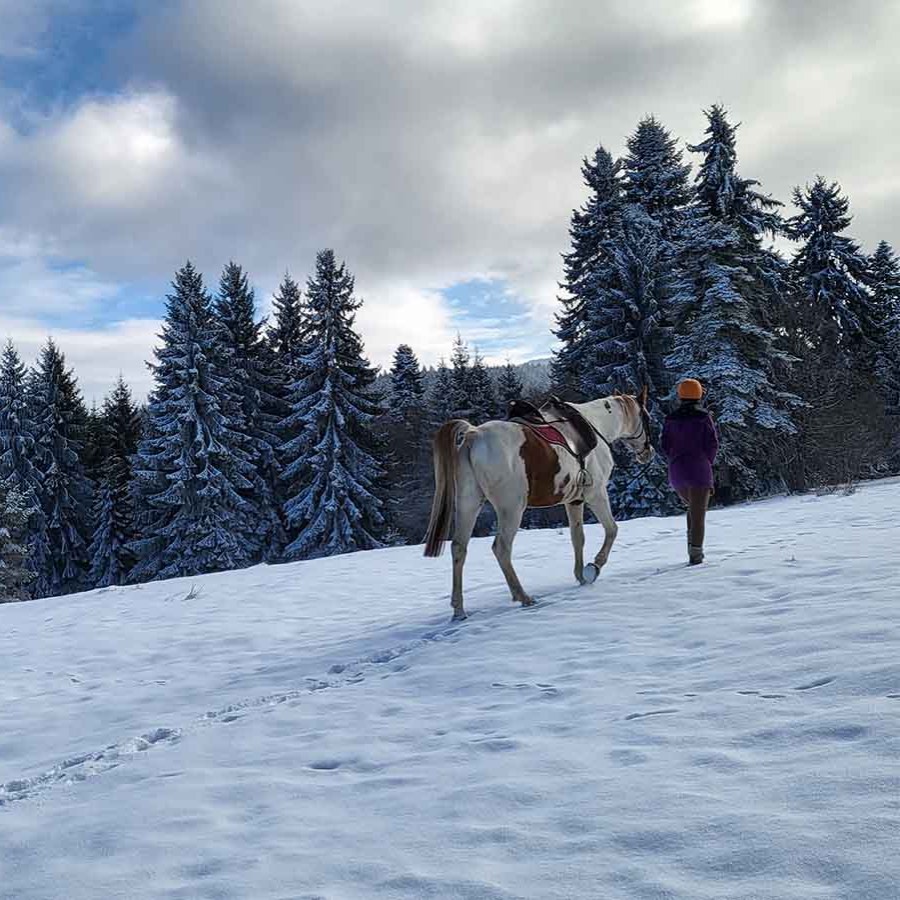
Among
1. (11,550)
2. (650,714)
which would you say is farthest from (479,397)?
(650,714)

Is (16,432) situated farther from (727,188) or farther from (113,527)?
(727,188)

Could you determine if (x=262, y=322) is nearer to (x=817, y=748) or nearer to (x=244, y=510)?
(x=244, y=510)

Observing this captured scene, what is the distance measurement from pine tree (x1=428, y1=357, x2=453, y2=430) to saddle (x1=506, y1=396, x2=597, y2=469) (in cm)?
3289

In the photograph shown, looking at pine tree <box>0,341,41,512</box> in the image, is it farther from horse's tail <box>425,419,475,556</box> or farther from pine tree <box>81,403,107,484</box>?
horse's tail <box>425,419,475,556</box>

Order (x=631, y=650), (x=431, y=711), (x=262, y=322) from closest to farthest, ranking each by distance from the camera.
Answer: (x=431, y=711), (x=631, y=650), (x=262, y=322)

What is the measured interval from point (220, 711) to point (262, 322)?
33.9 meters

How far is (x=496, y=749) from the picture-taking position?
11.0ft

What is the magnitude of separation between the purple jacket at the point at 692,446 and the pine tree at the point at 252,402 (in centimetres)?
2485

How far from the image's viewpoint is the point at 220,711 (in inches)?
187

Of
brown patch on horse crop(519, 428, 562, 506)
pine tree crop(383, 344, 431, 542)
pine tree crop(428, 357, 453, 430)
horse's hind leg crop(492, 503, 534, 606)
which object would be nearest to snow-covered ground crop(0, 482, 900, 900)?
horse's hind leg crop(492, 503, 534, 606)

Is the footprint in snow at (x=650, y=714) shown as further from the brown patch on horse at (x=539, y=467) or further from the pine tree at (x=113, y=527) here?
the pine tree at (x=113, y=527)

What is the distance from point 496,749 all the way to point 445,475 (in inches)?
140

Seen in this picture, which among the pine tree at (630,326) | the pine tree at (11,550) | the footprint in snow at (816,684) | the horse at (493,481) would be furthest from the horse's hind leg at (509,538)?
the pine tree at (11,550)

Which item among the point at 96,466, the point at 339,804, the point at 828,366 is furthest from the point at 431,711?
the point at 96,466
